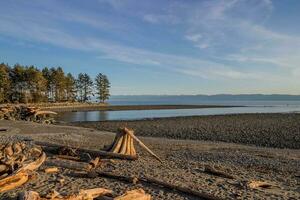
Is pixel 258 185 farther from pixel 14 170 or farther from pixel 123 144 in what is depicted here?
pixel 14 170

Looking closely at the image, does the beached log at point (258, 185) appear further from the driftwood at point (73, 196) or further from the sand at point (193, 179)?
the driftwood at point (73, 196)

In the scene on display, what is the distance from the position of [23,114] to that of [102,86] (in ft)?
268

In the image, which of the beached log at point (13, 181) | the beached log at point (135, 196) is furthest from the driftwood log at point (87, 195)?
the beached log at point (13, 181)

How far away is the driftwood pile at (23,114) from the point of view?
47.0 m

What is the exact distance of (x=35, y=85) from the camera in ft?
313

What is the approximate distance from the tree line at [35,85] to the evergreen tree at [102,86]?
254 inches

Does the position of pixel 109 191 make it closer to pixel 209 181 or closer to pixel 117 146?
pixel 209 181

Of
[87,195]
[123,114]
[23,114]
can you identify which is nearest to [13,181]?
[87,195]

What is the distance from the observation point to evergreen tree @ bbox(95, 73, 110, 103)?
129 metres

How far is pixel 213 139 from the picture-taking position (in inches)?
1287

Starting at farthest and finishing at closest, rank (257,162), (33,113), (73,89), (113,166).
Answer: (73,89), (33,113), (257,162), (113,166)

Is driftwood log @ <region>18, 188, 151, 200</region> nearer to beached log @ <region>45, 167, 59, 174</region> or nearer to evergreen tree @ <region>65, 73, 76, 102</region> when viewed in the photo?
beached log @ <region>45, 167, 59, 174</region>

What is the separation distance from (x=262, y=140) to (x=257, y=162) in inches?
505

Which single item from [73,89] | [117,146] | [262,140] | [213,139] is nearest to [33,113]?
[213,139]
